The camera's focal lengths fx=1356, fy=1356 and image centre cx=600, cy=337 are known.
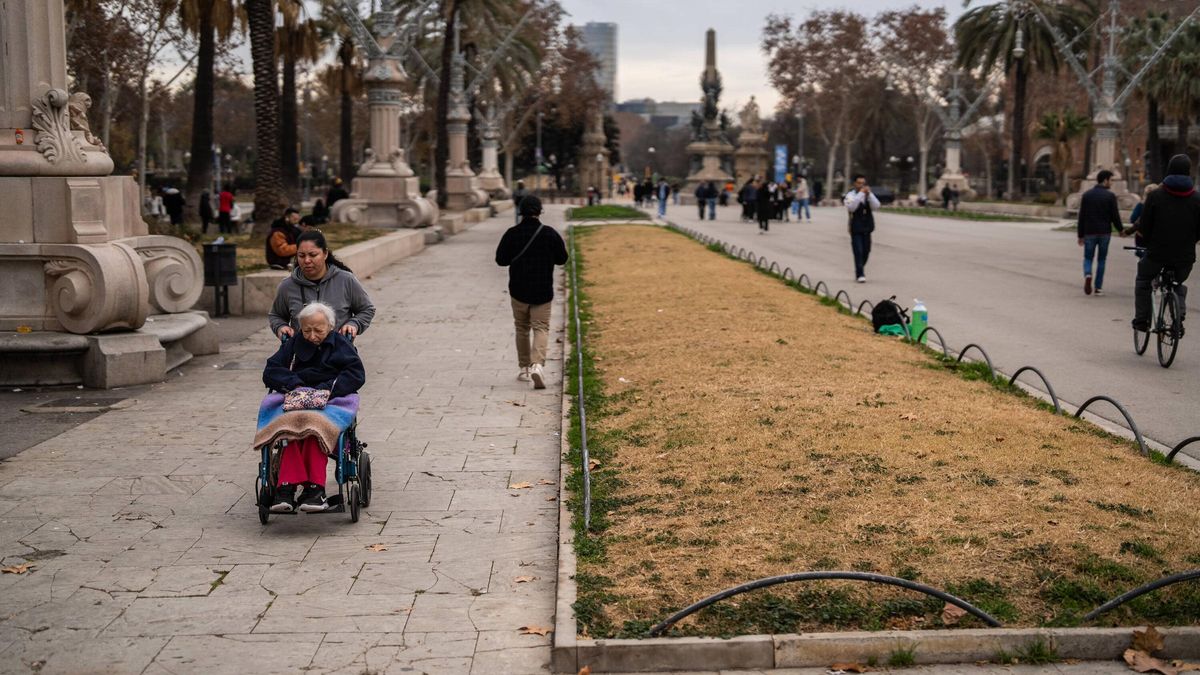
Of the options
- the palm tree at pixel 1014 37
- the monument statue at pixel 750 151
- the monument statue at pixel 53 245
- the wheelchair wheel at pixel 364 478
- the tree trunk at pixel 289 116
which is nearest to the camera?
the wheelchair wheel at pixel 364 478

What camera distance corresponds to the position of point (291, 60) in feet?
140

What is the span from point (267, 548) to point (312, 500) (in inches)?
14.9

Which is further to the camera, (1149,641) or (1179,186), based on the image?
(1179,186)

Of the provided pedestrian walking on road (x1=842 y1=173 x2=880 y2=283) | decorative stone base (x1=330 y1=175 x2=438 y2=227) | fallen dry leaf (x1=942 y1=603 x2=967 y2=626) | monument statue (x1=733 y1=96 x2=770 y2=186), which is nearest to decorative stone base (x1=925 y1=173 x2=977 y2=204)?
monument statue (x1=733 y1=96 x2=770 y2=186)

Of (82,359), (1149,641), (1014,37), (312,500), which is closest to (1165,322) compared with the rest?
(1149,641)

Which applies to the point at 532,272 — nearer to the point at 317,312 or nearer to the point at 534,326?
the point at 534,326

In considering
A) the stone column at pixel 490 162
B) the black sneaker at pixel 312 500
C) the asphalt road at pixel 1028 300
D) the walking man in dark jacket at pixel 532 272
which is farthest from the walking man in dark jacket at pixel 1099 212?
the stone column at pixel 490 162

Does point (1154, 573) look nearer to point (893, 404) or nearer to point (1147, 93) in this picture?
point (893, 404)

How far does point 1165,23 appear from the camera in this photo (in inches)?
2206

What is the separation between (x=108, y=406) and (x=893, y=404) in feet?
20.6

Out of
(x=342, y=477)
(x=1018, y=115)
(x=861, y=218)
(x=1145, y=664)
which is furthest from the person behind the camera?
(x=1018, y=115)

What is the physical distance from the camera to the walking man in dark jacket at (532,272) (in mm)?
12172

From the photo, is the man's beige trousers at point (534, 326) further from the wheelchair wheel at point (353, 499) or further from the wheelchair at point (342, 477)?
the wheelchair wheel at point (353, 499)

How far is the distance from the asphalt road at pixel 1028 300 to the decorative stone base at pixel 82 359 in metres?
7.94
